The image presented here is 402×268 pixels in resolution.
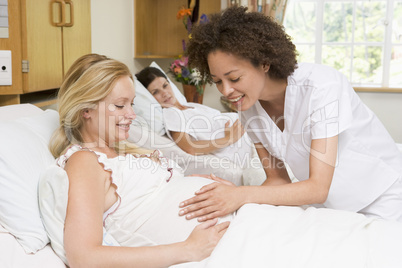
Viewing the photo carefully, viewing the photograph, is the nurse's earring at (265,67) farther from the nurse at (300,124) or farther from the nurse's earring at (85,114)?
the nurse's earring at (85,114)

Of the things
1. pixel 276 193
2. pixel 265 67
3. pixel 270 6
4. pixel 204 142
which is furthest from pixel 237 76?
pixel 270 6

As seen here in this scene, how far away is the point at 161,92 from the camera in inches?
112

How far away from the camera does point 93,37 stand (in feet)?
10.4

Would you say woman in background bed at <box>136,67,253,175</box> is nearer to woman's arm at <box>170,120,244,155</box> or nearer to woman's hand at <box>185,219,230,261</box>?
woman's arm at <box>170,120,244,155</box>

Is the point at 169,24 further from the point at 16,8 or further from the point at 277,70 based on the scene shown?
the point at 277,70

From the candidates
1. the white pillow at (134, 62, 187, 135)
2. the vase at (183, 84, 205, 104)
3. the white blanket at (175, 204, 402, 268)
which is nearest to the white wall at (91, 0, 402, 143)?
the vase at (183, 84, 205, 104)

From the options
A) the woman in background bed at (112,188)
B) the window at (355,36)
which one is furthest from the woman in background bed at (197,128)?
the window at (355,36)

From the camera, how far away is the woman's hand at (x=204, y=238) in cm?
110

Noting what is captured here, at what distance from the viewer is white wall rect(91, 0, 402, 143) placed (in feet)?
10.6

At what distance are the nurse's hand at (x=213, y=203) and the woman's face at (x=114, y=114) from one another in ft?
1.09

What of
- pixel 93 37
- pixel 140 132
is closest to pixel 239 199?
pixel 140 132

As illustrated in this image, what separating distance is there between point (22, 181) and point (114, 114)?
34cm

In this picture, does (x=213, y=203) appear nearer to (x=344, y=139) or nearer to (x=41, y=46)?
(x=344, y=139)

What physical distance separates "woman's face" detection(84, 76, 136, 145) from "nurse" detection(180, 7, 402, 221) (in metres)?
0.26
